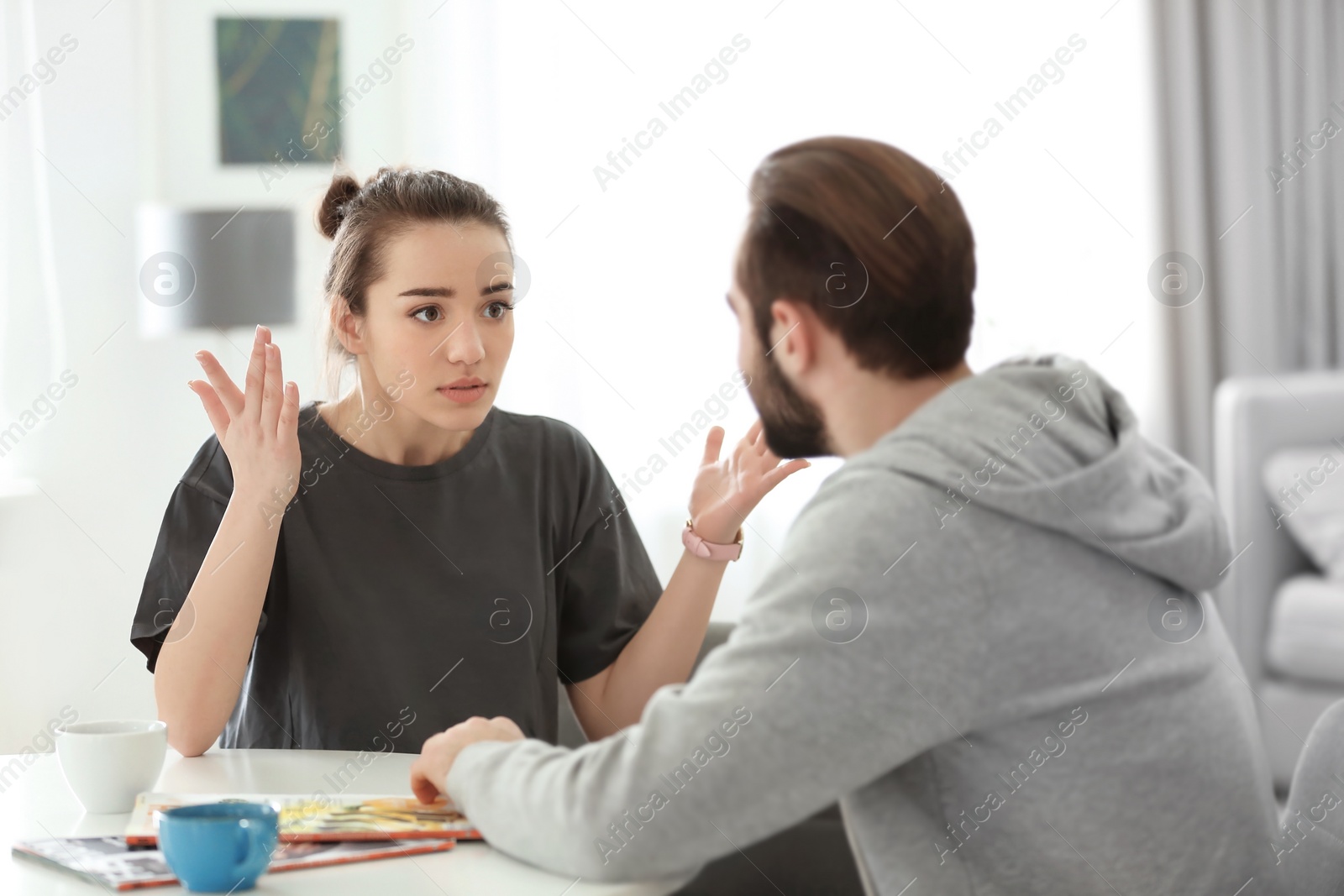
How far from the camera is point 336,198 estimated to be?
5.57 ft

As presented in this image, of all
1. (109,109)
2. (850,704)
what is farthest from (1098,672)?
(109,109)

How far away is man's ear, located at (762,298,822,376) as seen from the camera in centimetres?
100

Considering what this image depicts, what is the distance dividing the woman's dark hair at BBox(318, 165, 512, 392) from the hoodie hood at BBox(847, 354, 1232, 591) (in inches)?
33.1

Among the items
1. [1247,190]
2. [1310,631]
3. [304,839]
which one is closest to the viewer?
[304,839]

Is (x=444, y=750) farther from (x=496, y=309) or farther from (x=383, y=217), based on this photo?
(x=383, y=217)

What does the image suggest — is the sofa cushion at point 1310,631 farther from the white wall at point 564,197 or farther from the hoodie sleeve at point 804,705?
the hoodie sleeve at point 804,705

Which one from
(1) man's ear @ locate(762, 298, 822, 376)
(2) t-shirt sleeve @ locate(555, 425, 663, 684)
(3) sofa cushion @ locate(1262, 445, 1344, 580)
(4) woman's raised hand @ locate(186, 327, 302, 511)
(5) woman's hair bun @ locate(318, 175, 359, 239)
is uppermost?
(5) woman's hair bun @ locate(318, 175, 359, 239)

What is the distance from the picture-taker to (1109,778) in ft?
2.90

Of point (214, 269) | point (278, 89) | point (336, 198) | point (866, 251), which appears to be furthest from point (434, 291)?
point (278, 89)

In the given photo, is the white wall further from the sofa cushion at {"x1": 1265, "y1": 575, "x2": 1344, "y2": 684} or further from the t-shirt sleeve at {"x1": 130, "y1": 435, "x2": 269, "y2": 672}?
the t-shirt sleeve at {"x1": 130, "y1": 435, "x2": 269, "y2": 672}

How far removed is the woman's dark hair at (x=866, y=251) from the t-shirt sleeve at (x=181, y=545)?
74 cm

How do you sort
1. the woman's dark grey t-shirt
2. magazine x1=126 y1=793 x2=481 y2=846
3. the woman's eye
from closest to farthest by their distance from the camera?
magazine x1=126 y1=793 x2=481 y2=846 → the woman's dark grey t-shirt → the woman's eye

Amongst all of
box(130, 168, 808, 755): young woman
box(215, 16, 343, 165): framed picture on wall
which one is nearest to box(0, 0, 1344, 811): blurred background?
box(215, 16, 343, 165): framed picture on wall

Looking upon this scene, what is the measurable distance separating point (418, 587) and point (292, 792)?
1.35ft
